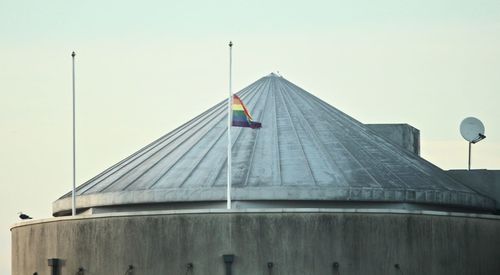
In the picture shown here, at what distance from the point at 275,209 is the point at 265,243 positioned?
1283mm

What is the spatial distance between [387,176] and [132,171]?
10.6 metres

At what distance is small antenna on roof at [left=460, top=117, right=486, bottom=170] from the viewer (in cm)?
8469

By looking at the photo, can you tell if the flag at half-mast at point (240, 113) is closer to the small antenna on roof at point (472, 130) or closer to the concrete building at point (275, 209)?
the concrete building at point (275, 209)

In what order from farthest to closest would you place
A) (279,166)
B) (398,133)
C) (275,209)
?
1. (398,133)
2. (279,166)
3. (275,209)

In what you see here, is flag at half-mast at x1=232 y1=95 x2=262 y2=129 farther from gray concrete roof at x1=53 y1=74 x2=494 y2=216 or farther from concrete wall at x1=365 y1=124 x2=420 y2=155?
concrete wall at x1=365 y1=124 x2=420 y2=155

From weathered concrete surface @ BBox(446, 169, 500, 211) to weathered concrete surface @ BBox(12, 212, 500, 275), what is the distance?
1023 cm

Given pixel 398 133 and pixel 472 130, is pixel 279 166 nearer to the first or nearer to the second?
pixel 398 133

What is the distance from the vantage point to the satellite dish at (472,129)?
84.7m

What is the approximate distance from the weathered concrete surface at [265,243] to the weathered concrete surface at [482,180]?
33.6ft

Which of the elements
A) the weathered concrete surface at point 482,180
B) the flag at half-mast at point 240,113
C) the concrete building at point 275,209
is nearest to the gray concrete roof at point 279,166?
the concrete building at point 275,209

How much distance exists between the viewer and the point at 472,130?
84875 mm

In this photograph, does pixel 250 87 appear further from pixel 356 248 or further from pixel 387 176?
pixel 356 248

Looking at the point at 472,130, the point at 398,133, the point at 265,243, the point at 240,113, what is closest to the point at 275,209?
the point at 265,243

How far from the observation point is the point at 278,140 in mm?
76062
